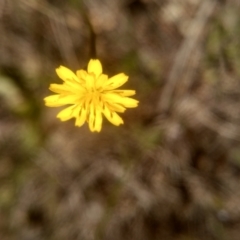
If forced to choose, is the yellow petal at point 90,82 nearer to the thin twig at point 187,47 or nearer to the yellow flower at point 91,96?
the yellow flower at point 91,96

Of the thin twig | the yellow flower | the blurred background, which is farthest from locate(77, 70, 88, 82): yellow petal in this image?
the thin twig

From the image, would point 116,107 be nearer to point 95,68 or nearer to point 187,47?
point 95,68

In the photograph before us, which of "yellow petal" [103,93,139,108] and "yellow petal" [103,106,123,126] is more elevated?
"yellow petal" [103,93,139,108]

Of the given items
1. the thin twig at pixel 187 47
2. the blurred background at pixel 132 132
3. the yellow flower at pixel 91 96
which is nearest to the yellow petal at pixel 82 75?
the yellow flower at pixel 91 96

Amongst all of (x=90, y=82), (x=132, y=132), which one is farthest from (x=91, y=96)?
(x=132, y=132)

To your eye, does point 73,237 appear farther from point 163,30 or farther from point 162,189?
point 163,30

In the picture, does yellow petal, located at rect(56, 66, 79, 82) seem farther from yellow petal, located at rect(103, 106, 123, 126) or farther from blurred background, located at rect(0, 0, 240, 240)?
blurred background, located at rect(0, 0, 240, 240)

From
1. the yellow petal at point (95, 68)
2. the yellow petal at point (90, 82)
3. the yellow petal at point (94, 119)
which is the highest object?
the yellow petal at point (95, 68)
